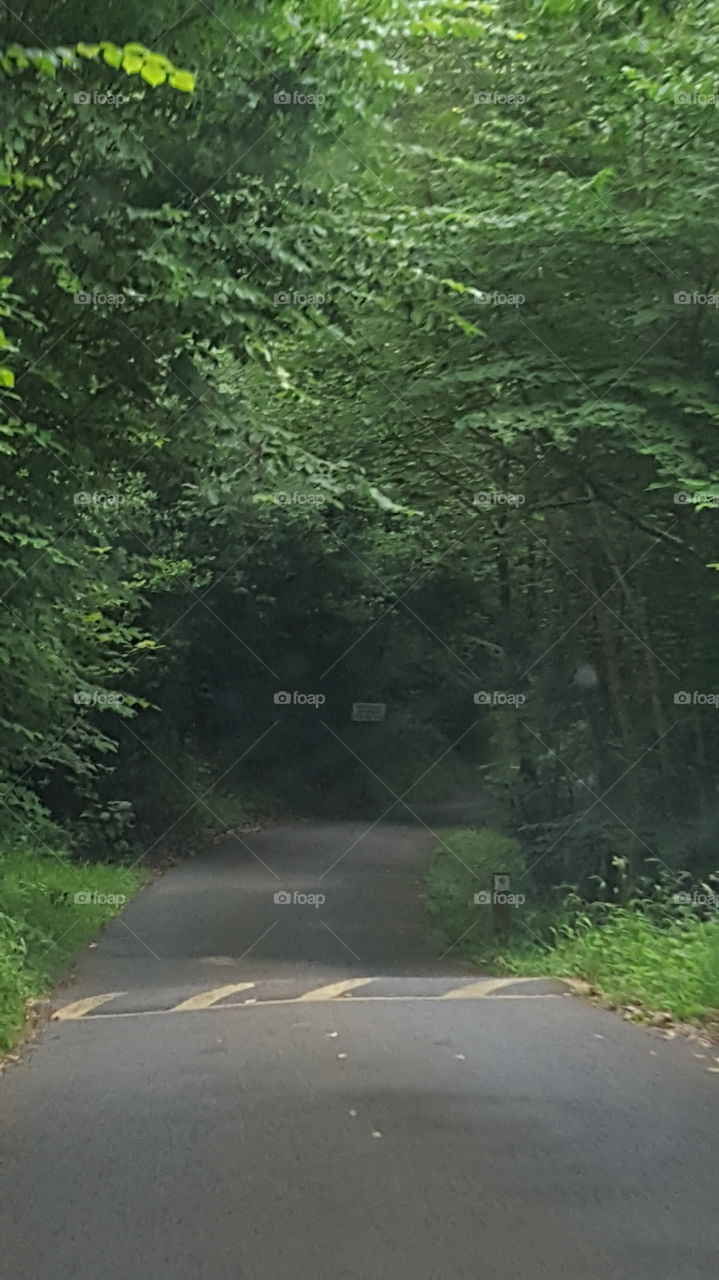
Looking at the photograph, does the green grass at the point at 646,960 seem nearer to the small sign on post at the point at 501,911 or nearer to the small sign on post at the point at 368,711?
the small sign on post at the point at 501,911

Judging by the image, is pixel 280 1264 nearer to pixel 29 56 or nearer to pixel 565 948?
pixel 29 56

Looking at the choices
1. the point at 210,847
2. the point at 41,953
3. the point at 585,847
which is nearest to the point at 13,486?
the point at 41,953

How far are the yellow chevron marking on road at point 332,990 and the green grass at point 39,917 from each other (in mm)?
2204

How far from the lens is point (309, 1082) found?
22.2 feet

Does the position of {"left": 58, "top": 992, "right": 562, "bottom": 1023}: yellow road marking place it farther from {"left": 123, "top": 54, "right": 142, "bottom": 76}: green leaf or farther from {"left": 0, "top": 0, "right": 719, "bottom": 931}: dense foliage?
{"left": 123, "top": 54, "right": 142, "bottom": 76}: green leaf

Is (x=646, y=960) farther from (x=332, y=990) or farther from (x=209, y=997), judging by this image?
(x=209, y=997)

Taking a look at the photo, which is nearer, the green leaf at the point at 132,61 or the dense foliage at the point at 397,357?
the green leaf at the point at 132,61

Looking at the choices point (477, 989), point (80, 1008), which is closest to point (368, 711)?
point (477, 989)

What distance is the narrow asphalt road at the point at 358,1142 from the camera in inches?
175

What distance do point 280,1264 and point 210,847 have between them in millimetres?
21127

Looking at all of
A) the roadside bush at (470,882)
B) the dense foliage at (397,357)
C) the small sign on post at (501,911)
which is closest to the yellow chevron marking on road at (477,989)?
the dense foliage at (397,357)

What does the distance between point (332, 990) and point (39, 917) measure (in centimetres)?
418

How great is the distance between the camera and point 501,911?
58.1ft

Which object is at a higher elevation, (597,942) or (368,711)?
(368,711)
